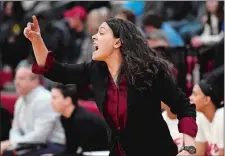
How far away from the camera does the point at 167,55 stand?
22.5ft

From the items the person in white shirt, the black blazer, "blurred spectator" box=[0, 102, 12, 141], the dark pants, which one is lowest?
the dark pants

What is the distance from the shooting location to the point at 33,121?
7.03 m

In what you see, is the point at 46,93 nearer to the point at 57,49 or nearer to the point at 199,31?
the point at 57,49

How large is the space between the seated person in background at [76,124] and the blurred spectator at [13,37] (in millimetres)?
3151

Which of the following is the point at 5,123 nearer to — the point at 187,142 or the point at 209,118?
the point at 209,118

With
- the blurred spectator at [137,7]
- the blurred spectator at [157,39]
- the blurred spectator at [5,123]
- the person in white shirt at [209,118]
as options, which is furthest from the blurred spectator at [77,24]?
the person in white shirt at [209,118]

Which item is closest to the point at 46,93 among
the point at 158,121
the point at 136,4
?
the point at 136,4

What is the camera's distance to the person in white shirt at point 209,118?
558 cm

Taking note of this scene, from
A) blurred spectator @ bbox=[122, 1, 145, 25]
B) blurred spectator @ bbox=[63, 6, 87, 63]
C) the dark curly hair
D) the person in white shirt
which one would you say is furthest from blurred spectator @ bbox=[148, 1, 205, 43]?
the dark curly hair

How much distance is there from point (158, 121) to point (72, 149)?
2490 millimetres

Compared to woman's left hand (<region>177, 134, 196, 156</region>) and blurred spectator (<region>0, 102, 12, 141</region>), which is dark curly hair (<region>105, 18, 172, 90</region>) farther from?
blurred spectator (<region>0, 102, 12, 141</region>)

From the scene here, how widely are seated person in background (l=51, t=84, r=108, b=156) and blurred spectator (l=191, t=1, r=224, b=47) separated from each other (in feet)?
5.94

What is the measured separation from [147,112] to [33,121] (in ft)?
10.6

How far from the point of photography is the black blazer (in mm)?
3963
